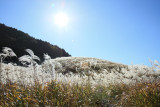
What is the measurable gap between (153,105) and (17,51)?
94.1 feet

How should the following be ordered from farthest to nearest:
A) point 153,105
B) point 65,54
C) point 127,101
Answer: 1. point 65,54
2. point 127,101
3. point 153,105

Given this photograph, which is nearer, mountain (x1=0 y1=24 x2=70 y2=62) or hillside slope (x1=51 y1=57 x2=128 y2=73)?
hillside slope (x1=51 y1=57 x2=128 y2=73)

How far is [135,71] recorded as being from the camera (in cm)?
663

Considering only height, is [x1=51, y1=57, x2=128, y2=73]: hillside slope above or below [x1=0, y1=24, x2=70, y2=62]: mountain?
below

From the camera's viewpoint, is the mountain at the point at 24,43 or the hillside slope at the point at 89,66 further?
the mountain at the point at 24,43

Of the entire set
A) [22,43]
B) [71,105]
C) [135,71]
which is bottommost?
[71,105]

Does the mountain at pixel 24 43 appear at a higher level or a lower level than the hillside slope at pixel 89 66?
higher

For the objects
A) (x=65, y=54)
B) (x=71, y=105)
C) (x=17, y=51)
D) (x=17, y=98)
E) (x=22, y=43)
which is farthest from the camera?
(x=65, y=54)

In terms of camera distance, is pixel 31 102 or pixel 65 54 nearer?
pixel 31 102

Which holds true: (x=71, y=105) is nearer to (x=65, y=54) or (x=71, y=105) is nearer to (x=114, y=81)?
(x=114, y=81)

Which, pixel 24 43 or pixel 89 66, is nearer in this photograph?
pixel 89 66

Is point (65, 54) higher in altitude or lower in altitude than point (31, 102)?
higher

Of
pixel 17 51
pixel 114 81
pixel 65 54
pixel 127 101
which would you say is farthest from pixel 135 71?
pixel 65 54

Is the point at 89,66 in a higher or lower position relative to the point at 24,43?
lower
